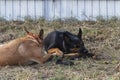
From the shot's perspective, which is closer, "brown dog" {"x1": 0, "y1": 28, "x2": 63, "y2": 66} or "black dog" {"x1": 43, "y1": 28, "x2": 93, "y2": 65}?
"brown dog" {"x1": 0, "y1": 28, "x2": 63, "y2": 66}

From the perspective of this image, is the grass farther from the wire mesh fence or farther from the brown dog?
the wire mesh fence

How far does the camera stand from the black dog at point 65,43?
845 centimetres

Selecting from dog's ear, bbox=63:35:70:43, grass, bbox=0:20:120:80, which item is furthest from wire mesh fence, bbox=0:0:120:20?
dog's ear, bbox=63:35:70:43

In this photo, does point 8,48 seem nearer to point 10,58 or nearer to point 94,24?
point 10,58

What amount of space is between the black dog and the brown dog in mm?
734

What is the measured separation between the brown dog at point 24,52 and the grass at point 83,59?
11cm

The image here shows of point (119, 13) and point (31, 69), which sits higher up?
point (119, 13)

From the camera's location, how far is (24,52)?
752 cm

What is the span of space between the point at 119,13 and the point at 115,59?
134 inches

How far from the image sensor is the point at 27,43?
7684mm

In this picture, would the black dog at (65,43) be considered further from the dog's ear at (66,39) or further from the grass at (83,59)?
the grass at (83,59)

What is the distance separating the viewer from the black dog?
845cm

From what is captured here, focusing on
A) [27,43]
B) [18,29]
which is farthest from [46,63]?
[18,29]

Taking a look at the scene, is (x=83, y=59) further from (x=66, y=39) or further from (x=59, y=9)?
(x=59, y=9)
